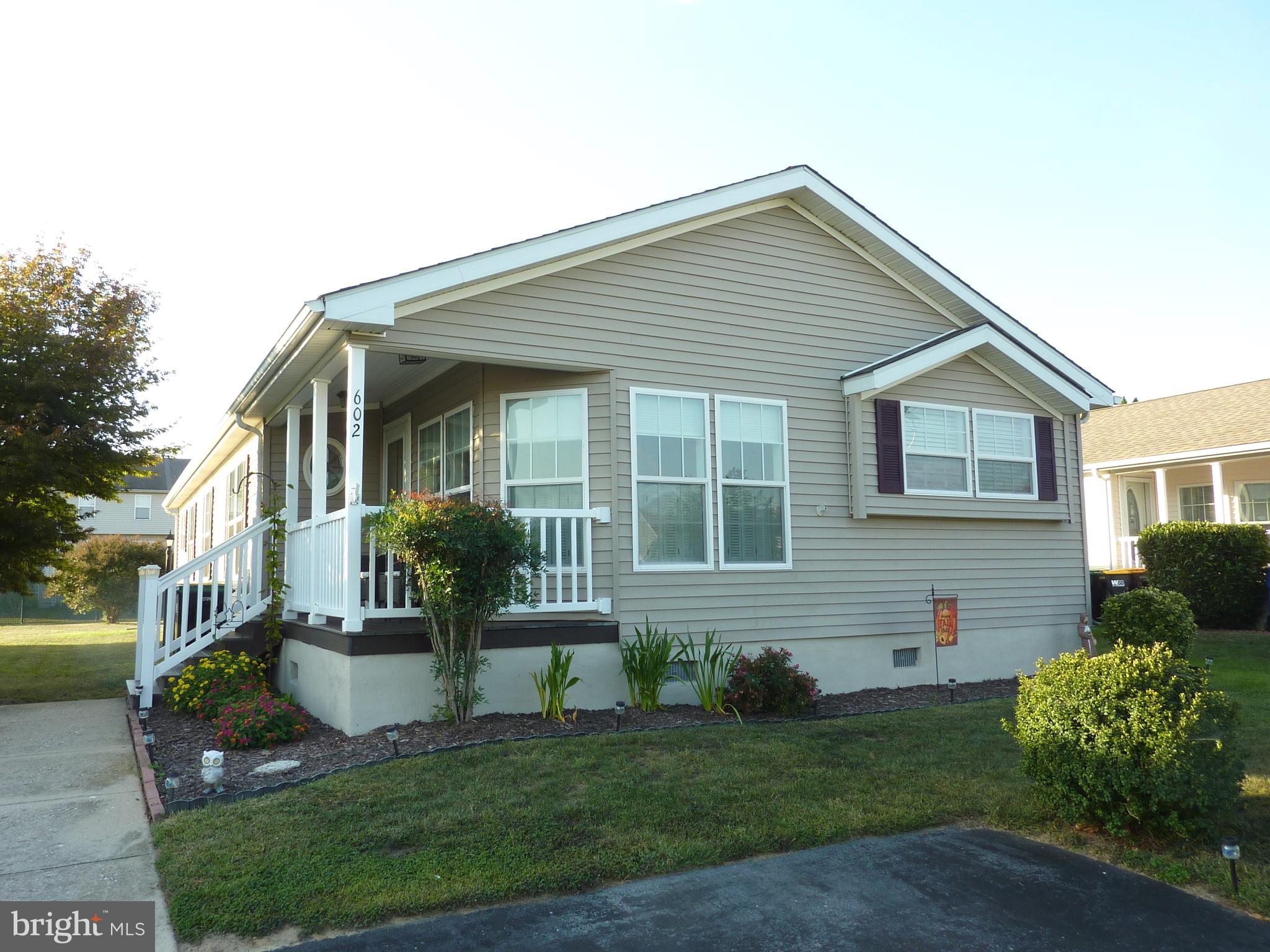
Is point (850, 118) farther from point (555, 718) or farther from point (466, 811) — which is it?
point (466, 811)

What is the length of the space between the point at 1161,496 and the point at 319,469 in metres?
17.6

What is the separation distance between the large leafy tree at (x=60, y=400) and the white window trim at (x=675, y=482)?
6.57 metres

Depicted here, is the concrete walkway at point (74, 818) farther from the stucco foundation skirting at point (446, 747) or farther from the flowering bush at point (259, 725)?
the flowering bush at point (259, 725)

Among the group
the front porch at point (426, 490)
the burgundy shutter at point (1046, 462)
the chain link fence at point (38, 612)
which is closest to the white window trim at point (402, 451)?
the front porch at point (426, 490)

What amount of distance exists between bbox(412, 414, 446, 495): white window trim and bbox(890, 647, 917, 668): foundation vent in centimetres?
507

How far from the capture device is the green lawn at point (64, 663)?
10.6 meters

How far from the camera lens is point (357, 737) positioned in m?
6.79

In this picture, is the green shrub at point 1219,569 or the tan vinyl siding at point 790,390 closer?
the tan vinyl siding at point 790,390

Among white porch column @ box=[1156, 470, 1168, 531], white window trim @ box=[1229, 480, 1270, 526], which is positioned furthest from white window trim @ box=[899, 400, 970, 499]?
white window trim @ box=[1229, 480, 1270, 526]

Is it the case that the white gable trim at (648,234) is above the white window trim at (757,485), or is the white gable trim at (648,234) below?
above

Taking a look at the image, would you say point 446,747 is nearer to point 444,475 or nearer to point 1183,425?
point 444,475

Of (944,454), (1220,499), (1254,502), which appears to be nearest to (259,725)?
(944,454)

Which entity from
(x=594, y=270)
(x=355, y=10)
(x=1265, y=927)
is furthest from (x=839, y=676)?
(x=355, y=10)

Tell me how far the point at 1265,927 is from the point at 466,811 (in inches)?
142
